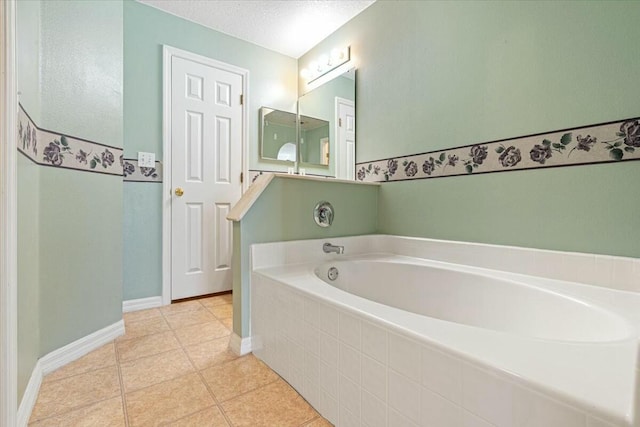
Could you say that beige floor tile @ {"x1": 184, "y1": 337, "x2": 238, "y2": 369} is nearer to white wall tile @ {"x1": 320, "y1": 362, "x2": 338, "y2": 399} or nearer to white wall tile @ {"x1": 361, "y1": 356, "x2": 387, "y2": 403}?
white wall tile @ {"x1": 320, "y1": 362, "x2": 338, "y2": 399}

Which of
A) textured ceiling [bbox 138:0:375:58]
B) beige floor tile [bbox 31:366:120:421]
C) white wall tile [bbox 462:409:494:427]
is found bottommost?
beige floor tile [bbox 31:366:120:421]

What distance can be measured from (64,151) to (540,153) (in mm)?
2225

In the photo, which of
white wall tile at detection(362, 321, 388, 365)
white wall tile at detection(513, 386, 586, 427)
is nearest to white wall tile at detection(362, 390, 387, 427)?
white wall tile at detection(362, 321, 388, 365)

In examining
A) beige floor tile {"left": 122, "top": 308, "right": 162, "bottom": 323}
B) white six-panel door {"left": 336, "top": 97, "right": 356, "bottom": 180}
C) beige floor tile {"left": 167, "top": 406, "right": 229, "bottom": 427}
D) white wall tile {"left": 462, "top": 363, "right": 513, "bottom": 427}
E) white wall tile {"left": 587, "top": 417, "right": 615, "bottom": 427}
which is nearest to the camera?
white wall tile {"left": 587, "top": 417, "right": 615, "bottom": 427}

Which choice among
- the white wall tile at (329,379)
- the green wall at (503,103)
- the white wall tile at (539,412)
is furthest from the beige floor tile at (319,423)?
the green wall at (503,103)

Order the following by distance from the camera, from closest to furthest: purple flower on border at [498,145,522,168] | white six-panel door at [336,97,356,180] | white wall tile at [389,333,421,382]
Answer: white wall tile at [389,333,421,382]
purple flower on border at [498,145,522,168]
white six-panel door at [336,97,356,180]

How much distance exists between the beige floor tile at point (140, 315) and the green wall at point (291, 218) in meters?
0.86

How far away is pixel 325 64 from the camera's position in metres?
2.57

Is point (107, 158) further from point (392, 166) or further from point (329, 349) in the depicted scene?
point (392, 166)

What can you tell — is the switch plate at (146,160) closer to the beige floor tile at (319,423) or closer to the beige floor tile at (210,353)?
the beige floor tile at (210,353)

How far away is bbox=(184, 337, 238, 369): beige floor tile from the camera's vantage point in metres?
1.40

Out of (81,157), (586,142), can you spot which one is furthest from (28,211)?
(586,142)

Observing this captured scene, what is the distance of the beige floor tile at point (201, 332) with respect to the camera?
165cm

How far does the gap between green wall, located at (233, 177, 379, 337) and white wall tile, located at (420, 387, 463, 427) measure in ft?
3.36
